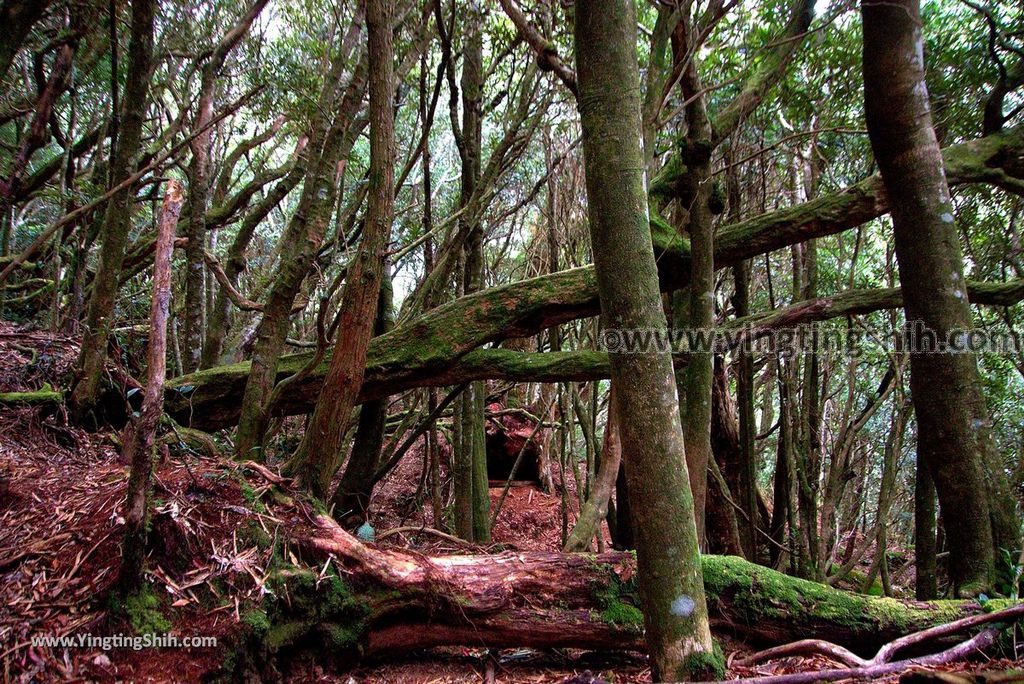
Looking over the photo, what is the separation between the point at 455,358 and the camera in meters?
4.16

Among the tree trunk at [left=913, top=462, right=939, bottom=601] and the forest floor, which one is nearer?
the forest floor

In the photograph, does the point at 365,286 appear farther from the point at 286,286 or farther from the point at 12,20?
the point at 12,20

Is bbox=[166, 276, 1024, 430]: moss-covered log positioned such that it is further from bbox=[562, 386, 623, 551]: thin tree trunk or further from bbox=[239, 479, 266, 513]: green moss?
bbox=[239, 479, 266, 513]: green moss

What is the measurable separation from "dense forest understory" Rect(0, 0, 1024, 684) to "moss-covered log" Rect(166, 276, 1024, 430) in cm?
2

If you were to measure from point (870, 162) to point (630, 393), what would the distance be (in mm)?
5895

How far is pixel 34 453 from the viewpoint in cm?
339

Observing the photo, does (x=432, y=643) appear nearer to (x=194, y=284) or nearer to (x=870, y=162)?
(x=194, y=284)

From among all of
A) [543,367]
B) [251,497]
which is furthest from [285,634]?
[543,367]

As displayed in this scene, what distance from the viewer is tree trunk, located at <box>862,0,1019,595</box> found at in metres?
3.15

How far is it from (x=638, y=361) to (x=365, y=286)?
5.07ft

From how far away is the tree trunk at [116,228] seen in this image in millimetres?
3805

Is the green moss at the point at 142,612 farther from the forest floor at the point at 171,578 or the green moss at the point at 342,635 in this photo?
the green moss at the point at 342,635

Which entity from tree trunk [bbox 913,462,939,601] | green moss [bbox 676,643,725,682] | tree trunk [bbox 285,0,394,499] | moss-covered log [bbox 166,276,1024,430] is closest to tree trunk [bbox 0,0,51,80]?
moss-covered log [bbox 166,276,1024,430]

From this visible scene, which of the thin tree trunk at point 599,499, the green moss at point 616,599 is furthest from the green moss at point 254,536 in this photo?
the thin tree trunk at point 599,499
